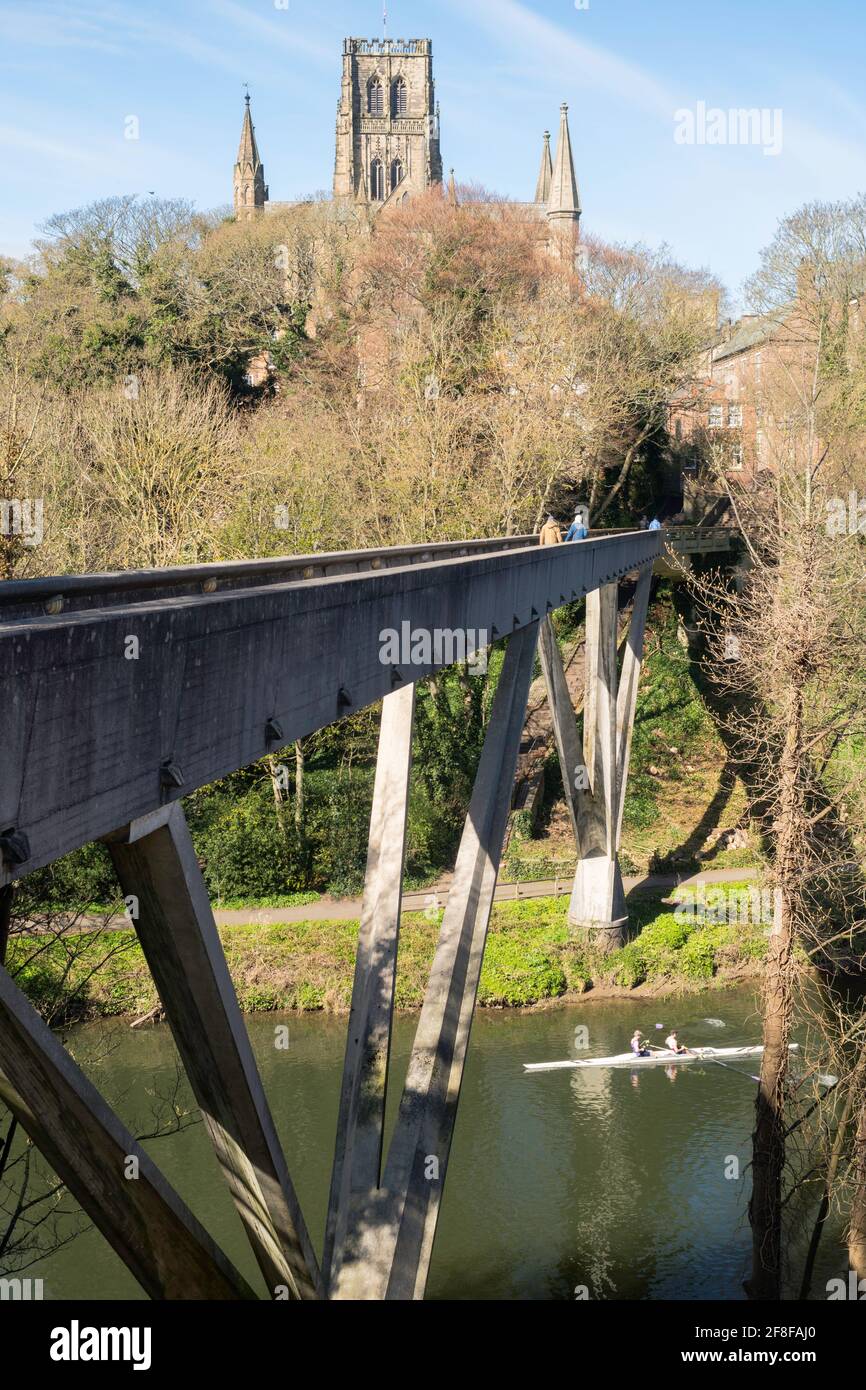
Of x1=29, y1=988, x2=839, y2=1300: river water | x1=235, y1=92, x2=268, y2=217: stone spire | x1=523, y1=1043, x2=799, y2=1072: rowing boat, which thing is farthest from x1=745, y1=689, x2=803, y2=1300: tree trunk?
x1=235, y1=92, x2=268, y2=217: stone spire

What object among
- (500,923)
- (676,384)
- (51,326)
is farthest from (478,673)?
(51,326)

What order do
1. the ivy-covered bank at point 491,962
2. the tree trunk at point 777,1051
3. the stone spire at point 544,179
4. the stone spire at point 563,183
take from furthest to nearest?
the stone spire at point 544,179 → the stone spire at point 563,183 → the ivy-covered bank at point 491,962 → the tree trunk at point 777,1051

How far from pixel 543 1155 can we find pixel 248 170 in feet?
263

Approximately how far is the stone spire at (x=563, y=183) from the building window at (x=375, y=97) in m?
34.4

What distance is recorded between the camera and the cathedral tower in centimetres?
9225

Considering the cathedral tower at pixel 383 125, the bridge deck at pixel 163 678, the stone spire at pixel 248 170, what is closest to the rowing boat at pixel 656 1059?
the bridge deck at pixel 163 678

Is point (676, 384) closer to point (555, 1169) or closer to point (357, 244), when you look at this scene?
point (357, 244)

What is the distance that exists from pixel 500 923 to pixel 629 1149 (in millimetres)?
7410

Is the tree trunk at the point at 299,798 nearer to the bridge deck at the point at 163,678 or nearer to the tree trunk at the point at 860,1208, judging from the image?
the tree trunk at the point at 860,1208

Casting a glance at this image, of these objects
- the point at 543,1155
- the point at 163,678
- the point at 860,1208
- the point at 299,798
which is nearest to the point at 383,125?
the point at 299,798

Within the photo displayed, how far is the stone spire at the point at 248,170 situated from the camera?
3216 inches

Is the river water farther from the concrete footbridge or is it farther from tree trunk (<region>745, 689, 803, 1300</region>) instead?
the concrete footbridge

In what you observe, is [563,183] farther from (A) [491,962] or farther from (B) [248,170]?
(A) [491,962]

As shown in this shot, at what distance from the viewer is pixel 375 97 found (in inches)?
3688
